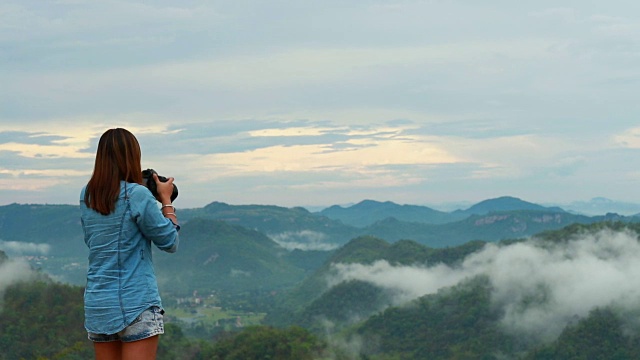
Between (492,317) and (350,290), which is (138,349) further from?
(350,290)

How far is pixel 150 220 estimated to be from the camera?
392 cm

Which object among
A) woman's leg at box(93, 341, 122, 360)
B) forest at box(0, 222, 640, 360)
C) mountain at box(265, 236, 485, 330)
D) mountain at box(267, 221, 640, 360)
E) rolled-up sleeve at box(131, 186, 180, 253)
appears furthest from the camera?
mountain at box(265, 236, 485, 330)

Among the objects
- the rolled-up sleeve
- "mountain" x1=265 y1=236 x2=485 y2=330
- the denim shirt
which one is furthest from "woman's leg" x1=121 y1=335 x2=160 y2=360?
"mountain" x1=265 y1=236 x2=485 y2=330

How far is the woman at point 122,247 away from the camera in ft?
12.9

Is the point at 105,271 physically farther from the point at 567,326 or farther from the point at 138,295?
the point at 567,326

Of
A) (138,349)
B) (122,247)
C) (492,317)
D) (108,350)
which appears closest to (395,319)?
(492,317)

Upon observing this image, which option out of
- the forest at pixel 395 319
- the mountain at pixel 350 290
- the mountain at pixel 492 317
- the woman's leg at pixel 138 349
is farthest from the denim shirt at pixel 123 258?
the mountain at pixel 350 290

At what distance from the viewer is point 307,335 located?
6394cm

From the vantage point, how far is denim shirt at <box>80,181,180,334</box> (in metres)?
3.93

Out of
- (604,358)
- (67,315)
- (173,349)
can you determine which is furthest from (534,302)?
(67,315)

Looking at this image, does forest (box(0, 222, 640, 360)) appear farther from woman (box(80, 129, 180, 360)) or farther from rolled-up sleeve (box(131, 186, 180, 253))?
rolled-up sleeve (box(131, 186, 180, 253))

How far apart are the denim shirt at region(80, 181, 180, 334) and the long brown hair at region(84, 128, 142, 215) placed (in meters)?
0.06

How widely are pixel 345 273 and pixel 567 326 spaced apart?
79031 millimetres

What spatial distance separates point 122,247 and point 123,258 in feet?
0.21
